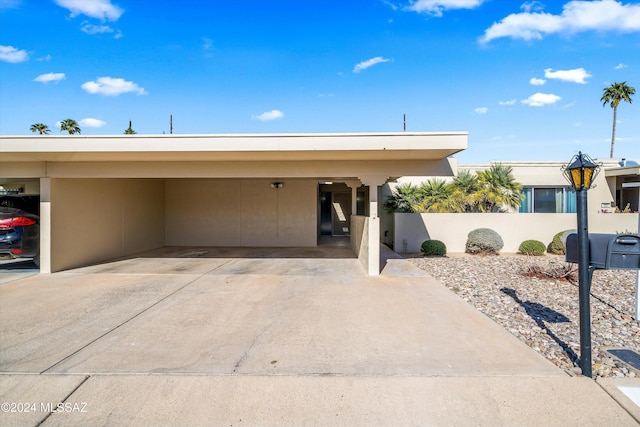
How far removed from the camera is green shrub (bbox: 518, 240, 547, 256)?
11.8 metres

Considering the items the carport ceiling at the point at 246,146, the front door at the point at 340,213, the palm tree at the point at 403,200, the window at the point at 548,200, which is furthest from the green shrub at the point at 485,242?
the front door at the point at 340,213

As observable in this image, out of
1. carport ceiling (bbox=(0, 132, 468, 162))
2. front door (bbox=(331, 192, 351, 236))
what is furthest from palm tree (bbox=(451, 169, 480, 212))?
carport ceiling (bbox=(0, 132, 468, 162))

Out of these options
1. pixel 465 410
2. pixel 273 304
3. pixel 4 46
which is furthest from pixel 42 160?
pixel 465 410

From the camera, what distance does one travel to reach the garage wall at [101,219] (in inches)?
342

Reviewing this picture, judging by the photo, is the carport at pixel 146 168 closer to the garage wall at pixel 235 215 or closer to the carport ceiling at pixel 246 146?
the carport ceiling at pixel 246 146

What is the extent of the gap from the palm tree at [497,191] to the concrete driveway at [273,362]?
816 centimetres

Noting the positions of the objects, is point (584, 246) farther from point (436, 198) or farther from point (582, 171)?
point (436, 198)

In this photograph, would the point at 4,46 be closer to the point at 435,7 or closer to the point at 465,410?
the point at 435,7

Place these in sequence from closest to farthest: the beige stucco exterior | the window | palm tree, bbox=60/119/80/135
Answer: the beige stucco exterior, the window, palm tree, bbox=60/119/80/135

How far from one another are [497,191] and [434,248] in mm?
4275

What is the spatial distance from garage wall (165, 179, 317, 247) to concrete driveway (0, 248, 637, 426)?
6857 millimetres

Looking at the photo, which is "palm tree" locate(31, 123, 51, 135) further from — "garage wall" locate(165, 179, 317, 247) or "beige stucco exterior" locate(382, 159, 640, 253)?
"beige stucco exterior" locate(382, 159, 640, 253)

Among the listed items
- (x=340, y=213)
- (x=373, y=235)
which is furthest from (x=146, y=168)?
(x=340, y=213)

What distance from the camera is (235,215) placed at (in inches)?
541
